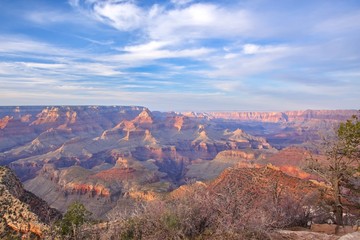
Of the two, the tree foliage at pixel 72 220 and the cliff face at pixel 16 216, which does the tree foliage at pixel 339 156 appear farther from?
the cliff face at pixel 16 216

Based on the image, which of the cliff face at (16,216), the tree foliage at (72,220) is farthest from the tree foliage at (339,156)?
the cliff face at (16,216)

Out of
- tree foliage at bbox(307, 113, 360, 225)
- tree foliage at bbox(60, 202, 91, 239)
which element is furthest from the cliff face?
tree foliage at bbox(307, 113, 360, 225)

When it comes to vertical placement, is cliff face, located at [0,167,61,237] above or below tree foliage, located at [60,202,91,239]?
below

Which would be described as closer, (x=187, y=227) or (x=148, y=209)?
(x=187, y=227)

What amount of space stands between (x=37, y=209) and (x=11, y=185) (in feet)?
8.28

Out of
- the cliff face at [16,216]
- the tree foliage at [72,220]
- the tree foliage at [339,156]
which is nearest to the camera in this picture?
the tree foliage at [72,220]

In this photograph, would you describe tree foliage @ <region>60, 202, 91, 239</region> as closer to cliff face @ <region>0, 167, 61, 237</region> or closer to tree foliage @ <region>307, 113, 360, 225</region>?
cliff face @ <region>0, 167, 61, 237</region>

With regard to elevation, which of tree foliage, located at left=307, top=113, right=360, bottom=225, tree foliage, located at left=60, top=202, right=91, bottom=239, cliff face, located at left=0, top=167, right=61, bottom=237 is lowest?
cliff face, located at left=0, top=167, right=61, bottom=237

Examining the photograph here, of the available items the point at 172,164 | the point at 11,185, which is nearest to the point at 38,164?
the point at 172,164

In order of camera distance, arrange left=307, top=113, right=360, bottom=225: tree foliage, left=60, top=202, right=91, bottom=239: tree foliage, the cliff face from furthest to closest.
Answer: left=307, top=113, right=360, bottom=225: tree foliage
the cliff face
left=60, top=202, right=91, bottom=239: tree foliage

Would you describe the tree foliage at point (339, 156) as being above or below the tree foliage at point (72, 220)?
above

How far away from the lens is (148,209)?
14617 millimetres

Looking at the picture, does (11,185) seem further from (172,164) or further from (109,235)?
(172,164)

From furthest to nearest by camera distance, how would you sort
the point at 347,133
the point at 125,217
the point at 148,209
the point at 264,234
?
the point at 347,133, the point at 125,217, the point at 148,209, the point at 264,234
